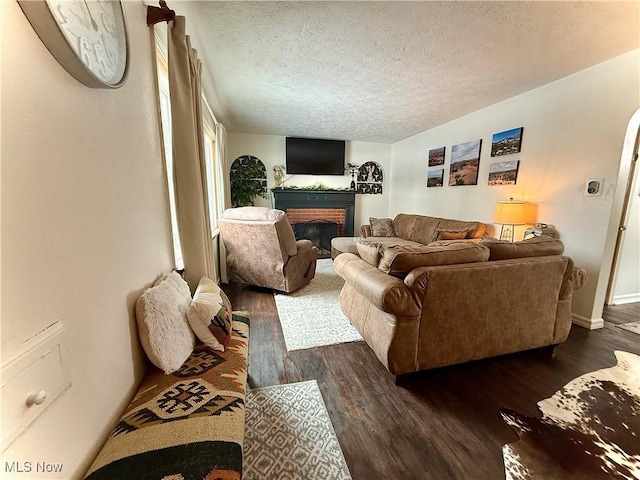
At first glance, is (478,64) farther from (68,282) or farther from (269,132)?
(269,132)

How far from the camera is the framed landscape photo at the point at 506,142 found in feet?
10.3

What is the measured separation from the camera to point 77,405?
67cm

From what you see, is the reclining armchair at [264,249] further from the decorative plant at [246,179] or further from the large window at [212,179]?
the decorative plant at [246,179]

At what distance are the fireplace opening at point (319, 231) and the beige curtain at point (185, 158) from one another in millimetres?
3991

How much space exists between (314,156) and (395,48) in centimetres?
338

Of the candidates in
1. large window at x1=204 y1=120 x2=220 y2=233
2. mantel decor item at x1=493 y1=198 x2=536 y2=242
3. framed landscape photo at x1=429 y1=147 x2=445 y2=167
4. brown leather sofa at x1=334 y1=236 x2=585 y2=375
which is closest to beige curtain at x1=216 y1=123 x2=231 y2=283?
large window at x1=204 y1=120 x2=220 y2=233

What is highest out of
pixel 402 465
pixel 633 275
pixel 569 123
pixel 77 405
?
pixel 569 123

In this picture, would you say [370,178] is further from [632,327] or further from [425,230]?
[632,327]

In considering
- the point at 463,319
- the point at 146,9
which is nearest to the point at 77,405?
the point at 146,9

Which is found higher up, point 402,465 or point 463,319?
point 463,319

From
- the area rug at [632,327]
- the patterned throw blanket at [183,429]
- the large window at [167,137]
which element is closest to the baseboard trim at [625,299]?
the area rug at [632,327]

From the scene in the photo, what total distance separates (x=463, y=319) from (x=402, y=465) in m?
0.92

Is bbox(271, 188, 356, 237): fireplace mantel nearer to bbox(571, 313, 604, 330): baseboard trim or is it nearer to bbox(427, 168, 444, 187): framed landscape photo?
bbox(427, 168, 444, 187): framed landscape photo

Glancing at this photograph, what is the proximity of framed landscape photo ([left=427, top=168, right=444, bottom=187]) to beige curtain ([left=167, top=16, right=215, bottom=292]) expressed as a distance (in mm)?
4071
